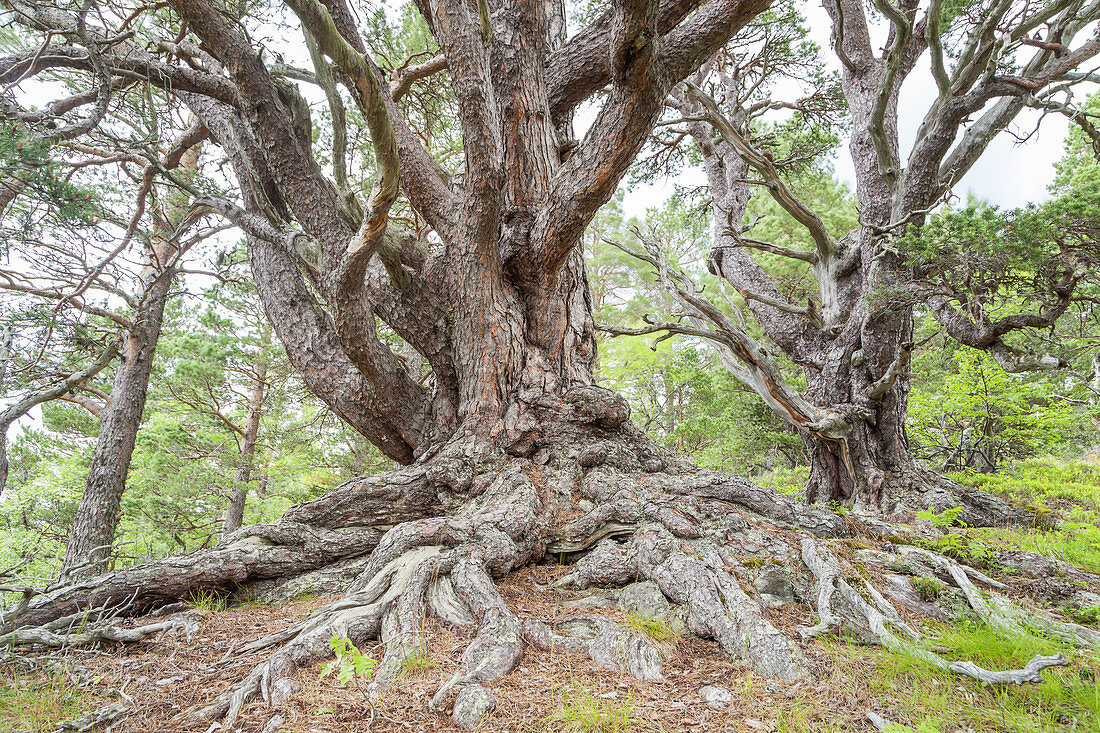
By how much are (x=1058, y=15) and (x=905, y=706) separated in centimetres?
647

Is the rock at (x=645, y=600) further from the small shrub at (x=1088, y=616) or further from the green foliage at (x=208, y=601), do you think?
the green foliage at (x=208, y=601)

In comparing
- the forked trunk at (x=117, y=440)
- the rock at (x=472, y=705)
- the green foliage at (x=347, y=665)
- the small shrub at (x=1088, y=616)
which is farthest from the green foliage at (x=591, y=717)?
the forked trunk at (x=117, y=440)

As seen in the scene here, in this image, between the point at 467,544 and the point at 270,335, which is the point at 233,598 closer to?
the point at 467,544

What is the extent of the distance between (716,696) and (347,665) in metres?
1.50

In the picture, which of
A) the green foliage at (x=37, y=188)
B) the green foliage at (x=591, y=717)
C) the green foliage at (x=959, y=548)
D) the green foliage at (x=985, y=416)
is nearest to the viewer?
the green foliage at (x=591, y=717)

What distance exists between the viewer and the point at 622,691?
1889mm

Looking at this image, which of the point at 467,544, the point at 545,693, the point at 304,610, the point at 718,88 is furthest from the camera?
the point at 718,88

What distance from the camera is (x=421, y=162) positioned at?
13.9 ft

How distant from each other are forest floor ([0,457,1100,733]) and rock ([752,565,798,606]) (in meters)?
0.18

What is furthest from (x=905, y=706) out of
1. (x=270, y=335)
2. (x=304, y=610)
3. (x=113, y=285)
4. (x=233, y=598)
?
(x=270, y=335)

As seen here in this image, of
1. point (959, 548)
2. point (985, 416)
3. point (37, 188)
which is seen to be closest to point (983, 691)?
point (959, 548)

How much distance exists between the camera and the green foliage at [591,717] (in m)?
1.61

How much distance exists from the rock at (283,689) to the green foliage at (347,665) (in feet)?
0.33

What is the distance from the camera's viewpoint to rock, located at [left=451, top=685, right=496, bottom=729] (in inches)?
65.6
